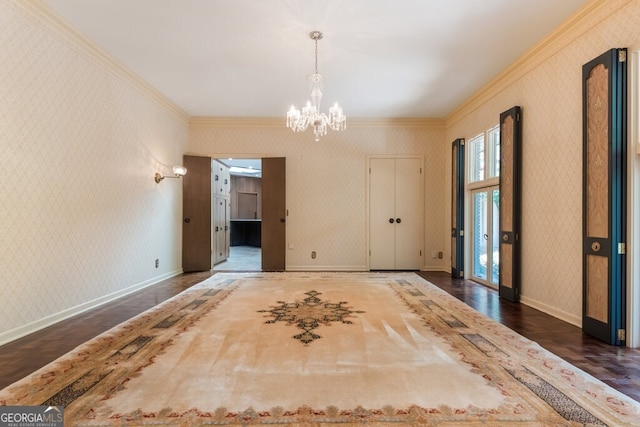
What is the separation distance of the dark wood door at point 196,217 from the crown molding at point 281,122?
83 cm

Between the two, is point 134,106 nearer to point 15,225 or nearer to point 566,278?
point 15,225

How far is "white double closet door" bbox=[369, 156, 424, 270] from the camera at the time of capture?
6977 millimetres

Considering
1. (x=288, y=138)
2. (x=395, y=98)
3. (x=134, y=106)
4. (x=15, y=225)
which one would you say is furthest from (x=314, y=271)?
(x=15, y=225)

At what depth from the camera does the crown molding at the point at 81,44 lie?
10.3 feet

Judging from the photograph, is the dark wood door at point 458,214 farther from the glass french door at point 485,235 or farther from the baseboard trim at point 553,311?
the baseboard trim at point 553,311

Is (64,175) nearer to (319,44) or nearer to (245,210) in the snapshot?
(319,44)

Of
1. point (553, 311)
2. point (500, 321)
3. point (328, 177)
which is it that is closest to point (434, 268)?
point (328, 177)

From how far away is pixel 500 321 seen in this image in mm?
3475

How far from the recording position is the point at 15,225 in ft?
9.63

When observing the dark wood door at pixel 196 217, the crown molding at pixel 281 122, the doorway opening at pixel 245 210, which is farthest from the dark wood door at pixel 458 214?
the doorway opening at pixel 245 210

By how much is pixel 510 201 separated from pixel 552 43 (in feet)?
6.22

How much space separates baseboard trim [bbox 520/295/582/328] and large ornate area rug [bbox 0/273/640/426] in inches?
32.0

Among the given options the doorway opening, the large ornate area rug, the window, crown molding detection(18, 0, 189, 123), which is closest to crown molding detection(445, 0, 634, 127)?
the window

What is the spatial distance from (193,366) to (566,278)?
3.75 m
